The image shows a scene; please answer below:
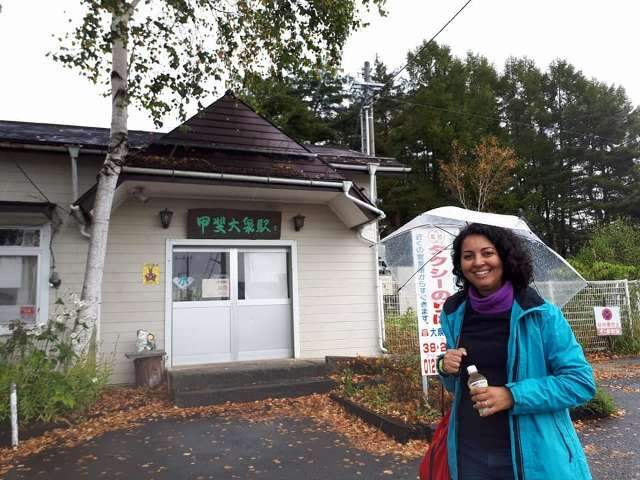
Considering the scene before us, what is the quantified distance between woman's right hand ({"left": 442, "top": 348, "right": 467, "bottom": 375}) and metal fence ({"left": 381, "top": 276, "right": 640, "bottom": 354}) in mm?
7682

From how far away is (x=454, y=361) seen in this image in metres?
1.88

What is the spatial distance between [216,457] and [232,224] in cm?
458

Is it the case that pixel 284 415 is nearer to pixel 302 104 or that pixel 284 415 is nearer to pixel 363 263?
pixel 363 263

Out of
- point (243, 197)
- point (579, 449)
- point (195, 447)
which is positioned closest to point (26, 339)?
point (195, 447)

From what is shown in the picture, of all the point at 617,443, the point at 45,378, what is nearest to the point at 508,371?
the point at 617,443

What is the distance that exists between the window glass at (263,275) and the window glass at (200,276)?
304mm

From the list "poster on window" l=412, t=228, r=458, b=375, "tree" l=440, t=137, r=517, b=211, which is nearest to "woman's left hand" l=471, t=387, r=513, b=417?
"poster on window" l=412, t=228, r=458, b=375

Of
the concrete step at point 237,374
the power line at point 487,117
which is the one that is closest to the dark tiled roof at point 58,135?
the concrete step at point 237,374

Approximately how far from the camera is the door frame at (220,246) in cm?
780

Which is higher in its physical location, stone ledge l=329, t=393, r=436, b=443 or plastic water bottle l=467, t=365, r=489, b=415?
plastic water bottle l=467, t=365, r=489, b=415

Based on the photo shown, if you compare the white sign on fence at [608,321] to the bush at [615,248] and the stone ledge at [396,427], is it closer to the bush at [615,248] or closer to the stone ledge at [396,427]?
the bush at [615,248]

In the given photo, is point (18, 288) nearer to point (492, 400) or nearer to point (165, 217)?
point (165, 217)

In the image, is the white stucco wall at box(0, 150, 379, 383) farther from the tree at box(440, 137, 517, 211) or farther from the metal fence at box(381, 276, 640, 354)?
Answer: the tree at box(440, 137, 517, 211)

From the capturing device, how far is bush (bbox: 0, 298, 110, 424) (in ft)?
17.0
